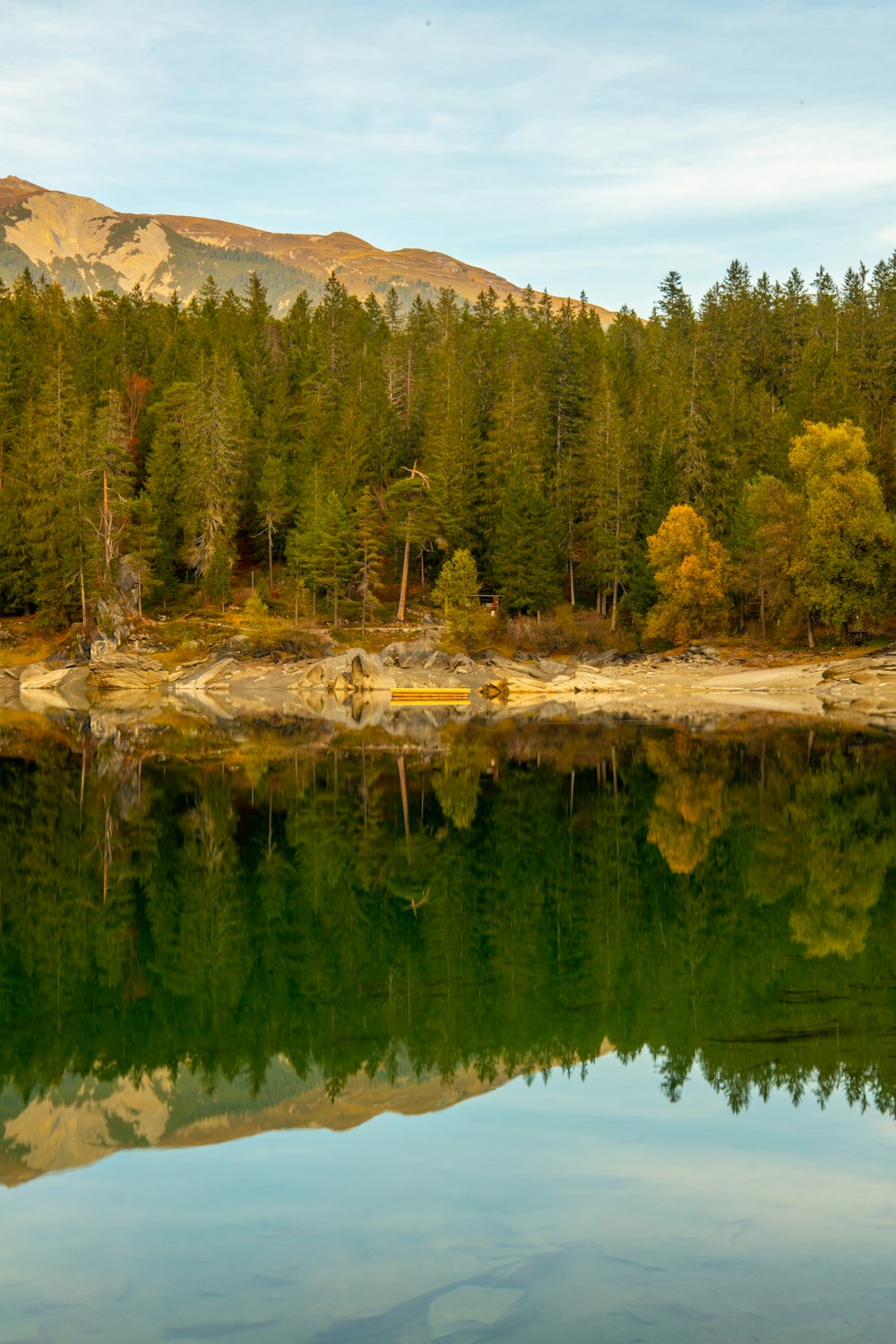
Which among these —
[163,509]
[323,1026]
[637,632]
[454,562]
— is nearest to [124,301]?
[163,509]

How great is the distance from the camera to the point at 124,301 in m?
113

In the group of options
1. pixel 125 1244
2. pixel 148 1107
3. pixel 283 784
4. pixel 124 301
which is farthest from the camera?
pixel 124 301

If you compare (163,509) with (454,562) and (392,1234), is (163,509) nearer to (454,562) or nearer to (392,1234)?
(454,562)

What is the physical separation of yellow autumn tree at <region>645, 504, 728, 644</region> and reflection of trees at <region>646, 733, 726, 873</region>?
4209 centimetres

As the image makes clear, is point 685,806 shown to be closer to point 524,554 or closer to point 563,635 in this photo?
point 563,635

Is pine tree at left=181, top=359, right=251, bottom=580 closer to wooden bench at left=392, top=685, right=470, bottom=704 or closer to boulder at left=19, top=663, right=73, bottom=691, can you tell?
boulder at left=19, top=663, right=73, bottom=691

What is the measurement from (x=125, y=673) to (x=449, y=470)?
100 feet

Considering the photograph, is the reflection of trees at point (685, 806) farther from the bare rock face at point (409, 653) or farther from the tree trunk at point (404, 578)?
the tree trunk at point (404, 578)

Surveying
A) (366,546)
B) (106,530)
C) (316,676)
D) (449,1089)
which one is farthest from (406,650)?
(449,1089)

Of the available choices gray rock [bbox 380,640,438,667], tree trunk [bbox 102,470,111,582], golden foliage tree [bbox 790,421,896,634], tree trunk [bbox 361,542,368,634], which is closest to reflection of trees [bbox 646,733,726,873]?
golden foliage tree [bbox 790,421,896,634]

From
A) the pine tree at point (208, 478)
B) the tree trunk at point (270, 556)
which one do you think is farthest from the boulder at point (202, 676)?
the tree trunk at point (270, 556)

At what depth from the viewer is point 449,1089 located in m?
10.6

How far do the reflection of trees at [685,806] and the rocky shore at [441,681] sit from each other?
28779 millimetres

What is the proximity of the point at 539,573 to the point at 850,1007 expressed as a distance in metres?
76.3
